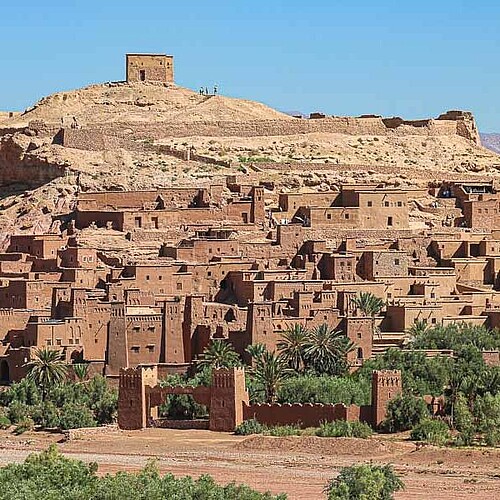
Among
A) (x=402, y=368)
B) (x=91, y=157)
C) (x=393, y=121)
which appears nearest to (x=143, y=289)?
(x=402, y=368)

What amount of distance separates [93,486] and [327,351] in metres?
14.5

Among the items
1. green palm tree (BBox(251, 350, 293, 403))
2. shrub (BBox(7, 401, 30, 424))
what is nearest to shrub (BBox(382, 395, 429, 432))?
green palm tree (BBox(251, 350, 293, 403))

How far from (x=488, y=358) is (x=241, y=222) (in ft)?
38.9

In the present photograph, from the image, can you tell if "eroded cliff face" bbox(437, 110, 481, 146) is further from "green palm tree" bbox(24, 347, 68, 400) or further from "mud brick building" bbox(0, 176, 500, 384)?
"green palm tree" bbox(24, 347, 68, 400)

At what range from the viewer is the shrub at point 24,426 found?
51.7m

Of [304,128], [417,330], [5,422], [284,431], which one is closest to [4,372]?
[5,422]

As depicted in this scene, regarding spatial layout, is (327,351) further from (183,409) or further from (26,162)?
(26,162)

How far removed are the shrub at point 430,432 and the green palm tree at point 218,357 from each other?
5829mm

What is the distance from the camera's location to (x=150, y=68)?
7825 cm

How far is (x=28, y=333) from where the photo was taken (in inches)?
2140

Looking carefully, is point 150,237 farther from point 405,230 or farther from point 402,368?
point 402,368

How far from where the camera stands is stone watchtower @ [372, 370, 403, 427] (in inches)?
1954

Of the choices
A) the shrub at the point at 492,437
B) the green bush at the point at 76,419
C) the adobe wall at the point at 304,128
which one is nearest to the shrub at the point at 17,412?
the green bush at the point at 76,419

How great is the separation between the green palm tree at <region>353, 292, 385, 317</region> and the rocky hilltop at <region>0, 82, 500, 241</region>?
37.2 feet
